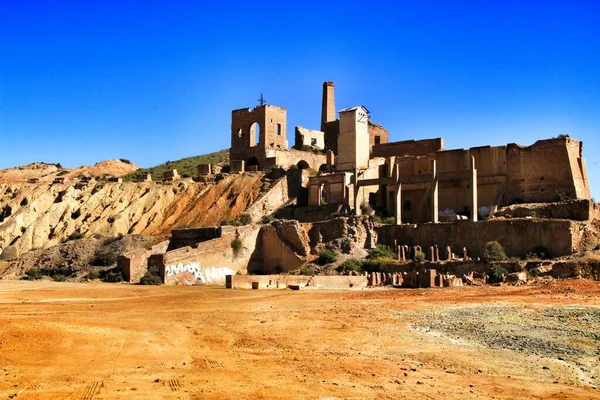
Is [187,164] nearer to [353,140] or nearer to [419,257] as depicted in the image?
[353,140]

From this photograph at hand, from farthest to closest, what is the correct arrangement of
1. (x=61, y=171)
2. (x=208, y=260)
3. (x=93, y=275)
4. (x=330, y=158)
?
(x=61, y=171), (x=330, y=158), (x=93, y=275), (x=208, y=260)

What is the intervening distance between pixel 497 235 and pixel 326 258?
8.03m

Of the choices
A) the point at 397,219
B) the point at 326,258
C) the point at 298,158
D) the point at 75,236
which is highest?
the point at 298,158

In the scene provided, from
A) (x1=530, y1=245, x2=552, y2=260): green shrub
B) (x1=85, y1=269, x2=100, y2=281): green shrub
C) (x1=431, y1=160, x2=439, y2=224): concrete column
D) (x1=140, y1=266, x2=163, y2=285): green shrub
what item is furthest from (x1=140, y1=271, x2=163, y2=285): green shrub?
(x1=530, y1=245, x2=552, y2=260): green shrub

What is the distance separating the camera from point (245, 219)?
1602 inches

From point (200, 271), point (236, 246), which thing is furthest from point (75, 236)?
point (200, 271)

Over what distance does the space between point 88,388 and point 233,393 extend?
206 cm

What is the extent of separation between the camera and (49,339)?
1397cm

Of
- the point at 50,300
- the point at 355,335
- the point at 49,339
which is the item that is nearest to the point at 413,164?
the point at 50,300

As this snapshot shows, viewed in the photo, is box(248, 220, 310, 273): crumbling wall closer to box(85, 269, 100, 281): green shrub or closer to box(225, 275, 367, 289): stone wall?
box(225, 275, 367, 289): stone wall

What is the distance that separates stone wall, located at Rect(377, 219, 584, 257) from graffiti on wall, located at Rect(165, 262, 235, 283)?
840 cm

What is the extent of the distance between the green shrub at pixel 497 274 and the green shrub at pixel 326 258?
7.66 m

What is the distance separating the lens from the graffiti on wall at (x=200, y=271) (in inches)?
1234

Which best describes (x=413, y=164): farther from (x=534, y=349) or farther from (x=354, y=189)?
(x=534, y=349)
